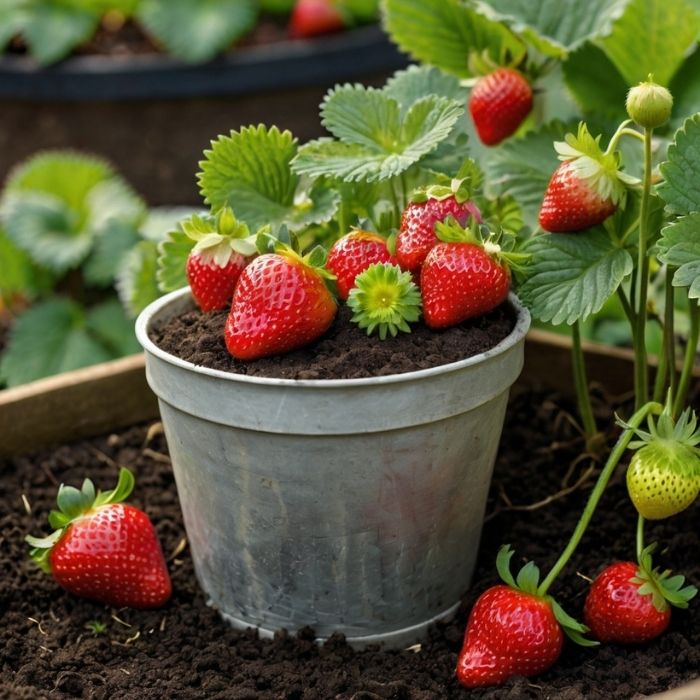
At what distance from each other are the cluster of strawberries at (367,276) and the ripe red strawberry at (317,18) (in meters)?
2.26

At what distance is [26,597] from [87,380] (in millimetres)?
434

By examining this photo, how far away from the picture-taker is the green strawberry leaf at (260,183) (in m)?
1.57

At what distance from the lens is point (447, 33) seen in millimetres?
1764

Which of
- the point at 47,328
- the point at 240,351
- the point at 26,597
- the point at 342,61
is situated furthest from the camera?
the point at 342,61

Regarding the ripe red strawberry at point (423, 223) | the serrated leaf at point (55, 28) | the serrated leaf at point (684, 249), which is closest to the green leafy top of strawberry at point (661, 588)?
the serrated leaf at point (684, 249)

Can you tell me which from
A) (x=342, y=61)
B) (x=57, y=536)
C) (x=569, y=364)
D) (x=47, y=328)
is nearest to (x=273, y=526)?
(x=57, y=536)

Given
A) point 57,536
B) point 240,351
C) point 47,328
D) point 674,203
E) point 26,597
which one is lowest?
point 47,328

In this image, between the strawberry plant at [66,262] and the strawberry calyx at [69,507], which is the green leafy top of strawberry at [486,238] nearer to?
the strawberry calyx at [69,507]

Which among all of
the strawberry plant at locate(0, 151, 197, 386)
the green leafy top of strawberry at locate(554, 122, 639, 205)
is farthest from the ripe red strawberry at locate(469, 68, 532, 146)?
the strawberry plant at locate(0, 151, 197, 386)

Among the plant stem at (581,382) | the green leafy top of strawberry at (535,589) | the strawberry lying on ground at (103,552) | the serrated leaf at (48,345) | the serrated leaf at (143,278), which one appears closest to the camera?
the green leafy top of strawberry at (535,589)

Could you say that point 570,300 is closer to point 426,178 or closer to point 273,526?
point 426,178

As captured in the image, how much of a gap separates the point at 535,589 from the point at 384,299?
373 millimetres

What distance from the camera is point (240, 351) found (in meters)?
1.35

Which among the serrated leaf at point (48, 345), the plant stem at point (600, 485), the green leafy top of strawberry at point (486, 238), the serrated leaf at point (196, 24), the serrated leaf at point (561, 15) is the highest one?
the serrated leaf at point (561, 15)
